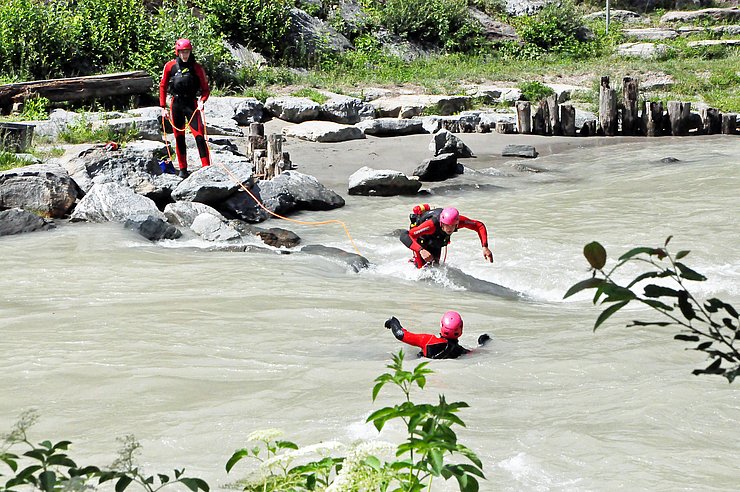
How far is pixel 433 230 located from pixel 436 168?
6.08 metres

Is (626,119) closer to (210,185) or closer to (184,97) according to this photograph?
(184,97)

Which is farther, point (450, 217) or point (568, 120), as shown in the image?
point (568, 120)

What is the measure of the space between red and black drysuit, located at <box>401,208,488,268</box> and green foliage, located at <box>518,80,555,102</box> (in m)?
14.0

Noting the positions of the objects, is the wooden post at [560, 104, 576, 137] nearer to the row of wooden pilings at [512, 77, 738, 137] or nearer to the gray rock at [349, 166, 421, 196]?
the row of wooden pilings at [512, 77, 738, 137]

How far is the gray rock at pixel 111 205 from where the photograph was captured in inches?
437

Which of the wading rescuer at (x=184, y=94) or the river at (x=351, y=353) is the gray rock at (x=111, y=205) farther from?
the wading rescuer at (x=184, y=94)

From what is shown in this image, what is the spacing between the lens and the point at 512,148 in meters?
17.5

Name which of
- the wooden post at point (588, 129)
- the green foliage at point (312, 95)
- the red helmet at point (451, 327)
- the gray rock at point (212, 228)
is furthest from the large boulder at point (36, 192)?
the wooden post at point (588, 129)

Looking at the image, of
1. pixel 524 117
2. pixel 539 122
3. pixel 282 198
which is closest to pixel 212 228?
pixel 282 198

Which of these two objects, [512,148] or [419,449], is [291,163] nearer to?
[512,148]

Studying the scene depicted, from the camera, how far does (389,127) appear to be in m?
18.5

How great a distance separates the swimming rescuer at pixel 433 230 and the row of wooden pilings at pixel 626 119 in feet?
36.0

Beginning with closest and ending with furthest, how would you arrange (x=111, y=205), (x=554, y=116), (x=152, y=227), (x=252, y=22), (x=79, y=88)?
(x=152, y=227) → (x=111, y=205) → (x=79, y=88) → (x=554, y=116) → (x=252, y=22)

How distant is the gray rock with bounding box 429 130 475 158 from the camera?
1655 cm
